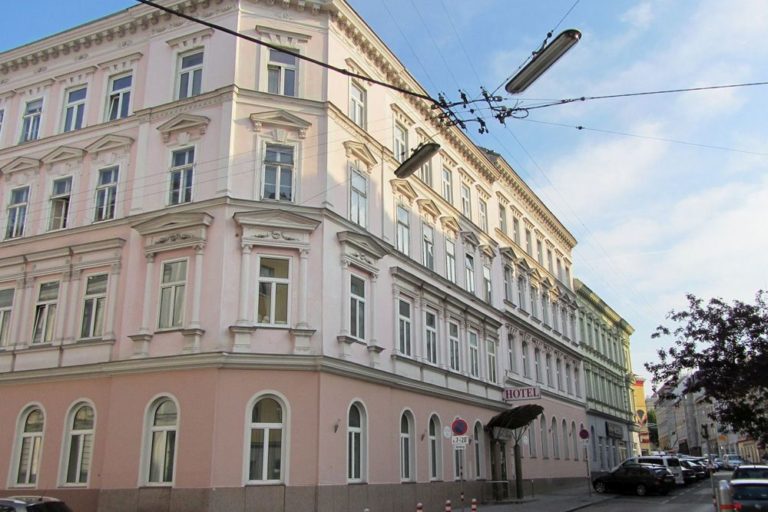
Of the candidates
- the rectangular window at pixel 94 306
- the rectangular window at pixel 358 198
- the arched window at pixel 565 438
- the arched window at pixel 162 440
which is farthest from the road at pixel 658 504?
the rectangular window at pixel 94 306

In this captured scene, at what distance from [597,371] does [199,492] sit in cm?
4199

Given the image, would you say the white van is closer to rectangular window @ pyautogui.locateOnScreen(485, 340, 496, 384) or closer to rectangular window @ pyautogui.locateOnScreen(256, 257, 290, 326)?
rectangular window @ pyautogui.locateOnScreen(485, 340, 496, 384)

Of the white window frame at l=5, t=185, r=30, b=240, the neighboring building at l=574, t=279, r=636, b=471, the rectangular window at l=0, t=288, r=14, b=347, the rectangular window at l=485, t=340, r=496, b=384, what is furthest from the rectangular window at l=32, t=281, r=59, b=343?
the neighboring building at l=574, t=279, r=636, b=471

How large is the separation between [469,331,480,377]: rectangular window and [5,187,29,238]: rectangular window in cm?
1831

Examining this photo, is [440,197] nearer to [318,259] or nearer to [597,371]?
[318,259]

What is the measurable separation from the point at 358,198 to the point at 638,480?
22.1 metres

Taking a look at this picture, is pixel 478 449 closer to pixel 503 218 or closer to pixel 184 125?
pixel 503 218

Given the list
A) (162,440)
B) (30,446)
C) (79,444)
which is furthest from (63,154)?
(162,440)

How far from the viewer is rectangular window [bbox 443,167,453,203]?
101 feet

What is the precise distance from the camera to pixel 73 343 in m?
21.4

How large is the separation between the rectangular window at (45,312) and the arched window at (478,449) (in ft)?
56.2

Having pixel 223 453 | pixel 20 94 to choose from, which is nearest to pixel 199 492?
pixel 223 453

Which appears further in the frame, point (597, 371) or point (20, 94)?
point (597, 371)

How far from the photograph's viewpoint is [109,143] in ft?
75.6
